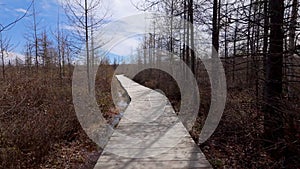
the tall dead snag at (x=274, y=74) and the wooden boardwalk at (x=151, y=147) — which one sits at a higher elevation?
the tall dead snag at (x=274, y=74)

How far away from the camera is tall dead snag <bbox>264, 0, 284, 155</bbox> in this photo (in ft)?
9.32

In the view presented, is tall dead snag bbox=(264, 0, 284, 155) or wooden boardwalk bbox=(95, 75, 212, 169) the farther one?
wooden boardwalk bbox=(95, 75, 212, 169)

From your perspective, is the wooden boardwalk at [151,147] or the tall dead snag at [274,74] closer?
the tall dead snag at [274,74]

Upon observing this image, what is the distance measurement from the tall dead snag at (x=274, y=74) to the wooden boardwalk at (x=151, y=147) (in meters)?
0.96

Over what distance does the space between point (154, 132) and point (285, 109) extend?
9.58ft

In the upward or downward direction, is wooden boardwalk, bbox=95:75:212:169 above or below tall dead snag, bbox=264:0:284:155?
below

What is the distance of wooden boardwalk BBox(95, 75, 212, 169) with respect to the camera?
330 cm

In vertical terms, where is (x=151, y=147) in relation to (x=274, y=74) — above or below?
below

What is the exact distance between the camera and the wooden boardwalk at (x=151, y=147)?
330 cm

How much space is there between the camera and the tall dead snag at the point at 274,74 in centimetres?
284

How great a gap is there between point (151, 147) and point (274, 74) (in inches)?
84.9

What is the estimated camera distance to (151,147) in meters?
3.98

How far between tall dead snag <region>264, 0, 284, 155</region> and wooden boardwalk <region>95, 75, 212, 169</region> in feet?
3.14

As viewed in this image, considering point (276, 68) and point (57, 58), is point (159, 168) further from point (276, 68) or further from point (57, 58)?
point (57, 58)
